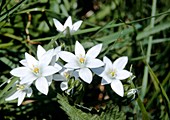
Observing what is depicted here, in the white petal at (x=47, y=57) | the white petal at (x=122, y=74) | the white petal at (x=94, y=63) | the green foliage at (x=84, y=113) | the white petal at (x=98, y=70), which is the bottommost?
the green foliage at (x=84, y=113)

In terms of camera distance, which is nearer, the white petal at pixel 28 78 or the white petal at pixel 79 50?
the white petal at pixel 28 78

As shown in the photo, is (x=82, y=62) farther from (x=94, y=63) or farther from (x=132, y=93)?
(x=132, y=93)

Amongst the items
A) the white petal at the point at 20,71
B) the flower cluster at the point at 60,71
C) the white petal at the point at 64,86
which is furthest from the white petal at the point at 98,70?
the white petal at the point at 20,71

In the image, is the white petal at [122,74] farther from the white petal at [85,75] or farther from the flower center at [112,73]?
the white petal at [85,75]

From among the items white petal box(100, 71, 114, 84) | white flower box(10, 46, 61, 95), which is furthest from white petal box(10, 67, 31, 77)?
white petal box(100, 71, 114, 84)

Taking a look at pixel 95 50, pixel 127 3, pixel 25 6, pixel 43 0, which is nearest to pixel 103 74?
pixel 95 50

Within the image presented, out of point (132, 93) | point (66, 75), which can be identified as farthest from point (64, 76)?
point (132, 93)

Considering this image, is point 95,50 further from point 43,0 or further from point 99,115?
point 43,0
